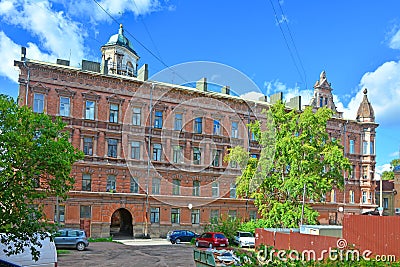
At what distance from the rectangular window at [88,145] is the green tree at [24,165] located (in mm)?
26263

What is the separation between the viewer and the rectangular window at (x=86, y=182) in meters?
38.2

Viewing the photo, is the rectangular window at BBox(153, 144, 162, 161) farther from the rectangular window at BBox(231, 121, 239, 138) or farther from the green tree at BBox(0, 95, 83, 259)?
the green tree at BBox(0, 95, 83, 259)

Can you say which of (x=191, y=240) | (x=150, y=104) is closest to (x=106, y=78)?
(x=150, y=104)

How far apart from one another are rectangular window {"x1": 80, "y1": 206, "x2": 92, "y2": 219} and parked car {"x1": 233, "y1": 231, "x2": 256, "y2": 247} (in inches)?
502

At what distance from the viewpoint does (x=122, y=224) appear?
43.2 m

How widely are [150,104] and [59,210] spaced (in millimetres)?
12531

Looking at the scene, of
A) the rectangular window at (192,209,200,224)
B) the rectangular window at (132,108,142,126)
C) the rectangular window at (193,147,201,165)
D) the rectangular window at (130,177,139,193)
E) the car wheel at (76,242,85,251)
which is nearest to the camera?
the car wheel at (76,242,85,251)

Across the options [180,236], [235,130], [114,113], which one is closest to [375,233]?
[180,236]

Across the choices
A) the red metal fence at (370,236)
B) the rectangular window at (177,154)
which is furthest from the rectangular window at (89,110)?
the red metal fence at (370,236)

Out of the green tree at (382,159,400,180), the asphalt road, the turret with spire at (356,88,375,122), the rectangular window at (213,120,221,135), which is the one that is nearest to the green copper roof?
the rectangular window at (213,120,221,135)

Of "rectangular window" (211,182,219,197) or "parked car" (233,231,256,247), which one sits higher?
"rectangular window" (211,182,219,197)

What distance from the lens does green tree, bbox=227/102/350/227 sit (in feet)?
118

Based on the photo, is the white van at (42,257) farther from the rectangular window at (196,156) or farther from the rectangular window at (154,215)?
the rectangular window at (196,156)

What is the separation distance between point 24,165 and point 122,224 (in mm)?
32136
